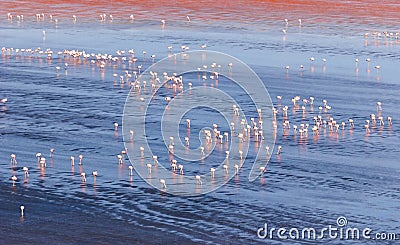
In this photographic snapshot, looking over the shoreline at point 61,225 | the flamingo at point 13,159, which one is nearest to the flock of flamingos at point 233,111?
the flamingo at point 13,159

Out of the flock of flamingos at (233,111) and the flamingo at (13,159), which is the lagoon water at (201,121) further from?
the flock of flamingos at (233,111)

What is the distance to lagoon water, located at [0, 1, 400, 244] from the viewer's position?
33.9 metres

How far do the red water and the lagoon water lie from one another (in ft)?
8.16

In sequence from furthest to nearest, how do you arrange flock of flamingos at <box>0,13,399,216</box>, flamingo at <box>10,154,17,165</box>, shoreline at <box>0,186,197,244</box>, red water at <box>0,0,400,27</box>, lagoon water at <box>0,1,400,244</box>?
1. red water at <box>0,0,400,27</box>
2. flock of flamingos at <box>0,13,399,216</box>
3. flamingo at <box>10,154,17,165</box>
4. lagoon water at <box>0,1,400,244</box>
5. shoreline at <box>0,186,197,244</box>

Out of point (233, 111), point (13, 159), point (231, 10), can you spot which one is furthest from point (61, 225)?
point (231, 10)

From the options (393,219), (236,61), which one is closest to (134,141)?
(393,219)

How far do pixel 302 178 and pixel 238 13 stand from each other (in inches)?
1750

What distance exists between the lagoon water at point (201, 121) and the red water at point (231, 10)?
2487 mm

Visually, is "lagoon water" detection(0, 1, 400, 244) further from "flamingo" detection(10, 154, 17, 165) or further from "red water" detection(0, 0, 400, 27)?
"red water" detection(0, 0, 400, 27)

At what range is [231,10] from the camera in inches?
3285

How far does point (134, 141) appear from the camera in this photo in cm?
4303

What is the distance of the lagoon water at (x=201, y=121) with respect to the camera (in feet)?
111

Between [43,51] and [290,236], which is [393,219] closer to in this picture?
[290,236]

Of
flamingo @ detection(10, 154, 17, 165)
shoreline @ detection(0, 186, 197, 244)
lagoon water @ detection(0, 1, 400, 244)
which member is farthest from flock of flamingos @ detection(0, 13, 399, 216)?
shoreline @ detection(0, 186, 197, 244)
